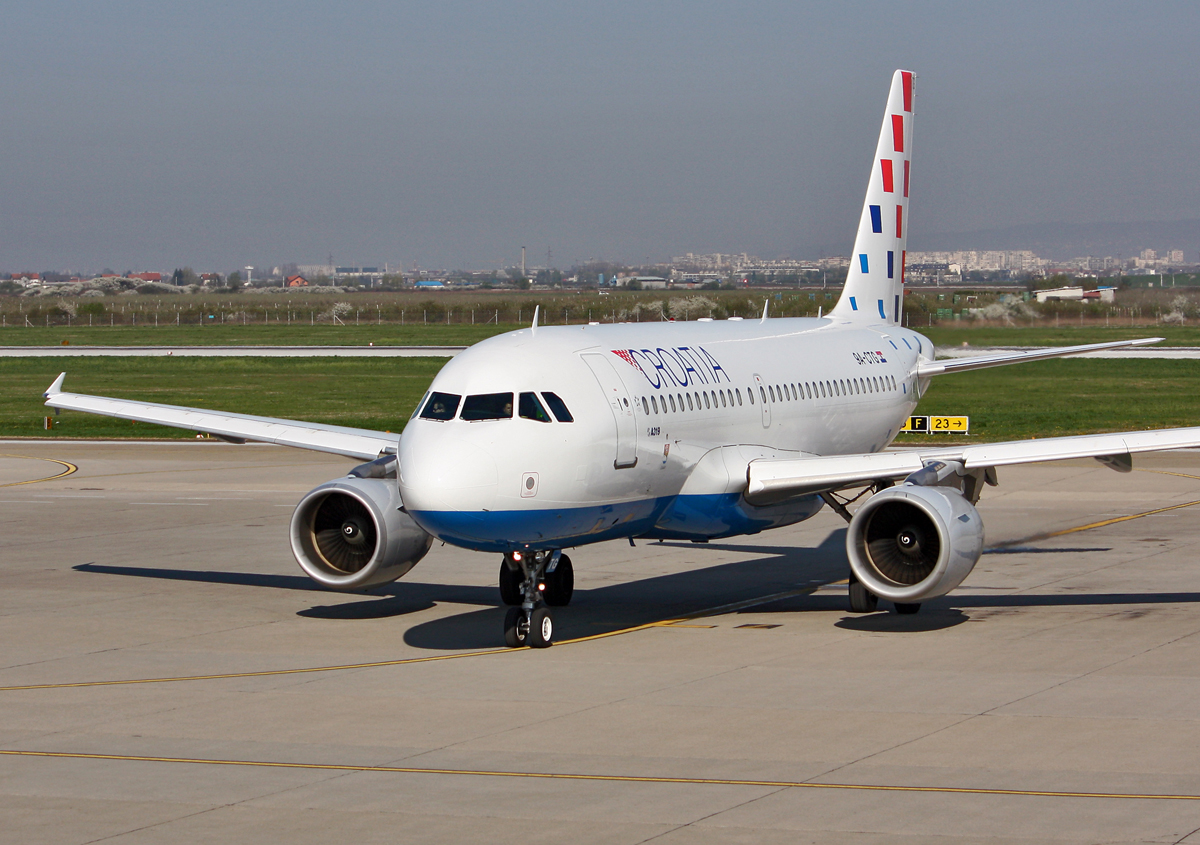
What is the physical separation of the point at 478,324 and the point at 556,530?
126 meters

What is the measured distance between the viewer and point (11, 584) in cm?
2703

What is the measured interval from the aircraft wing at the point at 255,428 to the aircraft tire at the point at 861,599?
7.72 meters

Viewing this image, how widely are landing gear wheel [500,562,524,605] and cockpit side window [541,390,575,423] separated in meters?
3.98

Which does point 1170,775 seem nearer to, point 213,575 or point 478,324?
point 213,575

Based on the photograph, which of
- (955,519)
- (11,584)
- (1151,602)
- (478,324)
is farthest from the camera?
(478,324)

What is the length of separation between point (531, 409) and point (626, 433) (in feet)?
5.76

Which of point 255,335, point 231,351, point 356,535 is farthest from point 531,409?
point 255,335

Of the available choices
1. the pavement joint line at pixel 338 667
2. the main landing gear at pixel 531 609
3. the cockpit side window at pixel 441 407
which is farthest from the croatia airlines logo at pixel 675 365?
the pavement joint line at pixel 338 667

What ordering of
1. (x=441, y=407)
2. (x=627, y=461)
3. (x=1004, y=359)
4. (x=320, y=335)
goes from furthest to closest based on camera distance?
1. (x=320, y=335)
2. (x=1004, y=359)
3. (x=627, y=461)
4. (x=441, y=407)

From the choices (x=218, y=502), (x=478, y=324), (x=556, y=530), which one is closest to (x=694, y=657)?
(x=556, y=530)

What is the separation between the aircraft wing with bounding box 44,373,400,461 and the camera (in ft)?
86.4

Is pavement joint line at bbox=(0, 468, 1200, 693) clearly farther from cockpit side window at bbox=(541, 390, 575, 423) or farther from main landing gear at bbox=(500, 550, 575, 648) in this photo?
cockpit side window at bbox=(541, 390, 575, 423)

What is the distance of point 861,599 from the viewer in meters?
23.7

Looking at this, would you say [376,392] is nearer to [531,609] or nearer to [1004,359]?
[1004,359]
